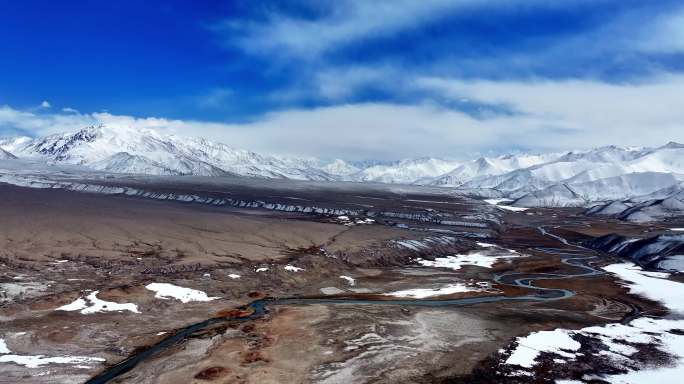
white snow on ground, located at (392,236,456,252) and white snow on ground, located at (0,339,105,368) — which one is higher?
white snow on ground, located at (392,236,456,252)

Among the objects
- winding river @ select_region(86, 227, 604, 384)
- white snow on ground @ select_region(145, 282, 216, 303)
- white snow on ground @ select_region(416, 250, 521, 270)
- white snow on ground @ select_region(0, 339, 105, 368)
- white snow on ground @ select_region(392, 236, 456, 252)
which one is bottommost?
winding river @ select_region(86, 227, 604, 384)

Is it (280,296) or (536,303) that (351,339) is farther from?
(536,303)

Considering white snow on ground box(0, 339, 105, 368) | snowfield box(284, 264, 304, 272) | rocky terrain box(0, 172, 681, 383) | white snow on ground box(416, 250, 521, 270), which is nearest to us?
white snow on ground box(0, 339, 105, 368)

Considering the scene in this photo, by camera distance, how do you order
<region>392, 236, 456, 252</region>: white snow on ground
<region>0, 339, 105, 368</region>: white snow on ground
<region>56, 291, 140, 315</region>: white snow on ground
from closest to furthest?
<region>0, 339, 105, 368</region>: white snow on ground < <region>56, 291, 140, 315</region>: white snow on ground < <region>392, 236, 456, 252</region>: white snow on ground

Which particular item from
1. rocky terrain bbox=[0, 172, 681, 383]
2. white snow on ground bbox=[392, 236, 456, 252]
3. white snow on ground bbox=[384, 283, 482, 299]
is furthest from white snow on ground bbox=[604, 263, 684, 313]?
white snow on ground bbox=[392, 236, 456, 252]

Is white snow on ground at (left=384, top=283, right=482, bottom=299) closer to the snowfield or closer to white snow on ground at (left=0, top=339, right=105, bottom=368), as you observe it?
the snowfield

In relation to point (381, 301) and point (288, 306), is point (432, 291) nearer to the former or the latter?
point (381, 301)

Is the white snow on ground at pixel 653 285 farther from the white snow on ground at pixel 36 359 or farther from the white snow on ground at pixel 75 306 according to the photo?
the white snow on ground at pixel 75 306
